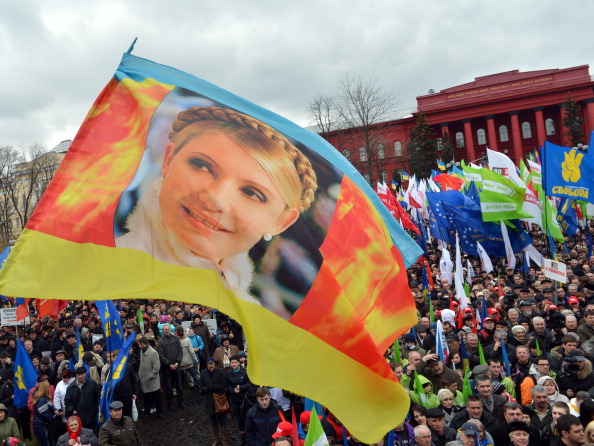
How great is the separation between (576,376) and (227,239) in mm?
5071

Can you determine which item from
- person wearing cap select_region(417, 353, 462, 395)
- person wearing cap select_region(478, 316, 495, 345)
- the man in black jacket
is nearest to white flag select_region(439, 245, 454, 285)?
person wearing cap select_region(478, 316, 495, 345)

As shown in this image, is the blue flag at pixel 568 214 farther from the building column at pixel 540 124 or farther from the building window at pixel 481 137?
the building window at pixel 481 137

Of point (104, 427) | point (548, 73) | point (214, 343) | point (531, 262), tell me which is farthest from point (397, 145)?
point (104, 427)

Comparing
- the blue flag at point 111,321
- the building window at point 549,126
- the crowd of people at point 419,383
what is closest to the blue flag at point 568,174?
the crowd of people at point 419,383

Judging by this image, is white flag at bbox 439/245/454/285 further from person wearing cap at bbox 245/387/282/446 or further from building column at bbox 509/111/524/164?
building column at bbox 509/111/524/164

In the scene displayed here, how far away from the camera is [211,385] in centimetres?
868

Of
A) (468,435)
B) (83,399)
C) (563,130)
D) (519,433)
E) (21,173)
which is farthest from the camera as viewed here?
(563,130)

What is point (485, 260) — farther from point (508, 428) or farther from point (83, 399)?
point (83, 399)

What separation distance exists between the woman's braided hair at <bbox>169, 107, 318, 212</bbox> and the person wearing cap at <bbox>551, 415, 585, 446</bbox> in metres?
3.09

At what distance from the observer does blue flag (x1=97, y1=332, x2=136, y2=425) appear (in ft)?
25.4

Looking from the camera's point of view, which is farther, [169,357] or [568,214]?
[568,214]

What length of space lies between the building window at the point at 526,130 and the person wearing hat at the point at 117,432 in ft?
206

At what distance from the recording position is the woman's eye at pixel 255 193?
14.6ft

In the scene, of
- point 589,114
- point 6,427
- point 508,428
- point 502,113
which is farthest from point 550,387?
point 502,113
